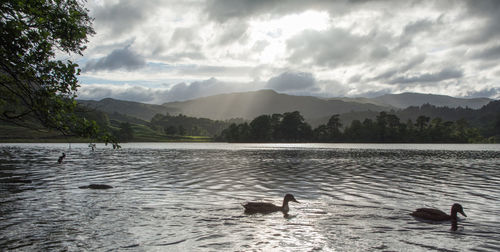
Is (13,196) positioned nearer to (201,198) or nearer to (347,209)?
(201,198)

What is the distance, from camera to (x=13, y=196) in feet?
74.4

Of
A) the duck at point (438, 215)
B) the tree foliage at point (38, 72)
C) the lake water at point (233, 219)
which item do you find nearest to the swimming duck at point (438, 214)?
the duck at point (438, 215)

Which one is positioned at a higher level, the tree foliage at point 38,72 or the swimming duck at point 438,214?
the tree foliage at point 38,72

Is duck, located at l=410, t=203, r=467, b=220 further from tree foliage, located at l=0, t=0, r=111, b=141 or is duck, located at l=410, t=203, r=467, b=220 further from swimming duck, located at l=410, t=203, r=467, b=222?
tree foliage, located at l=0, t=0, r=111, b=141

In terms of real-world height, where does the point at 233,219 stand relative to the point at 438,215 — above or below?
below

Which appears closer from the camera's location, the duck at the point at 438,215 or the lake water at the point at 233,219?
the lake water at the point at 233,219

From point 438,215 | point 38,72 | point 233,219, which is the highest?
point 38,72

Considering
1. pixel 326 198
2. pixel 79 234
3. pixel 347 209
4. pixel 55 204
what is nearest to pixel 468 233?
pixel 347 209

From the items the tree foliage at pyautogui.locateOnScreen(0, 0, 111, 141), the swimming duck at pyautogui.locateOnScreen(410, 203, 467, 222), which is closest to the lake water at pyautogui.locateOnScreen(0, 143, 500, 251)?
the swimming duck at pyautogui.locateOnScreen(410, 203, 467, 222)

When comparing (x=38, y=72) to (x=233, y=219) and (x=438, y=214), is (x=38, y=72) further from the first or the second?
(x=438, y=214)

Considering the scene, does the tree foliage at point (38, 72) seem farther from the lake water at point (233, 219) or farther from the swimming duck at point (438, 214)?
the swimming duck at point (438, 214)

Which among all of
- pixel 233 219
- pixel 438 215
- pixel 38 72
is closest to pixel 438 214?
pixel 438 215

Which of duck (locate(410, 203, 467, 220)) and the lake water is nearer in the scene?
the lake water

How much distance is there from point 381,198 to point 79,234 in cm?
1889
